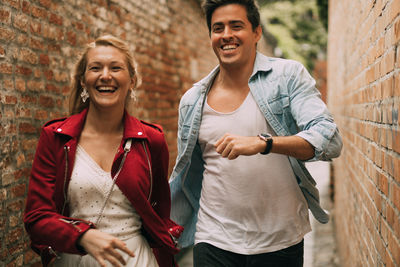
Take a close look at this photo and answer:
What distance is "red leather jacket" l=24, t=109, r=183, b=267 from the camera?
7.32 feet

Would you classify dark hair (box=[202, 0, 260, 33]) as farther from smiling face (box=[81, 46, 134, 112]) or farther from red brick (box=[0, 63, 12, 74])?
red brick (box=[0, 63, 12, 74])

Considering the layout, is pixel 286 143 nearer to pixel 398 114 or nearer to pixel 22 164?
pixel 398 114

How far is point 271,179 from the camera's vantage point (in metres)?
2.70

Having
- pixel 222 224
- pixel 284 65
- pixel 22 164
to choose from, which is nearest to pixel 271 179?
pixel 222 224

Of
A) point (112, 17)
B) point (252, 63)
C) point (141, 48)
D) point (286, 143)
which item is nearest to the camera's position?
point (286, 143)

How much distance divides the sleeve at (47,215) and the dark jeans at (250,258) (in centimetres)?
77

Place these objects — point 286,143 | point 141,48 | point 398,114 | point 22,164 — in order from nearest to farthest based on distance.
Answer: point 398,114
point 286,143
point 22,164
point 141,48

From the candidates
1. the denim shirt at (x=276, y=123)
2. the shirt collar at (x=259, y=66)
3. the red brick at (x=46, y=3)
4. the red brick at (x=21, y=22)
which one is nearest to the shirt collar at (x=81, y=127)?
the denim shirt at (x=276, y=123)

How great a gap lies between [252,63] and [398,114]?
1.21 meters

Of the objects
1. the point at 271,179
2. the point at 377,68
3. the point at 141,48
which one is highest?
the point at 141,48

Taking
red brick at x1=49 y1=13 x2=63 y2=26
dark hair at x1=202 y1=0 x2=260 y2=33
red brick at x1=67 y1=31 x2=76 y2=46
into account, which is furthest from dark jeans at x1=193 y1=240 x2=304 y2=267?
red brick at x1=67 y1=31 x2=76 y2=46

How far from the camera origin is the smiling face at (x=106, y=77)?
2.56 m

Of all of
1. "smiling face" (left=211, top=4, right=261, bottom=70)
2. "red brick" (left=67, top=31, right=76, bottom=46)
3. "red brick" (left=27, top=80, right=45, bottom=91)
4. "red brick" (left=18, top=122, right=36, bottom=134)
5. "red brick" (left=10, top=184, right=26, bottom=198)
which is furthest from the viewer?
"red brick" (left=67, top=31, right=76, bottom=46)

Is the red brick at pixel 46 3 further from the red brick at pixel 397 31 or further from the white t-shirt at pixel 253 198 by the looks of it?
the red brick at pixel 397 31
